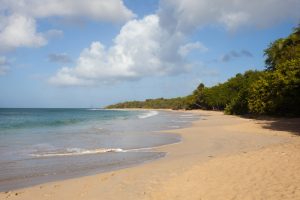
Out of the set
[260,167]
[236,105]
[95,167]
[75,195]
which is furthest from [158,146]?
[236,105]

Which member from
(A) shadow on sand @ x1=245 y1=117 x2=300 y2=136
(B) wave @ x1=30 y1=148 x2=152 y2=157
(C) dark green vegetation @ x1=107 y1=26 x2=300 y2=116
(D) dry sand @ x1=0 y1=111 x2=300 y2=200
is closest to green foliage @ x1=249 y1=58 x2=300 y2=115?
(C) dark green vegetation @ x1=107 y1=26 x2=300 y2=116

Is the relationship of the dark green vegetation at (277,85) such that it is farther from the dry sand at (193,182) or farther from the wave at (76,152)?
the dry sand at (193,182)

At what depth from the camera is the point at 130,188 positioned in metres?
9.02

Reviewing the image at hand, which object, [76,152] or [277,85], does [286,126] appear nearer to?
[277,85]

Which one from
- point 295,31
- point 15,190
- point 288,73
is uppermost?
point 295,31

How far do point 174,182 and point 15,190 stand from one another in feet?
14.3

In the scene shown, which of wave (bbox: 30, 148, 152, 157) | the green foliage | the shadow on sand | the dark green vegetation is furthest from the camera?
the shadow on sand

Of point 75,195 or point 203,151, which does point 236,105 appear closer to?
point 203,151

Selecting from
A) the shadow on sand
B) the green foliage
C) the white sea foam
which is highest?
the green foliage

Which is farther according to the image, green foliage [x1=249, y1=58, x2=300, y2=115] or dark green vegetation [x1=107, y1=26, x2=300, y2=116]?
dark green vegetation [x1=107, y1=26, x2=300, y2=116]

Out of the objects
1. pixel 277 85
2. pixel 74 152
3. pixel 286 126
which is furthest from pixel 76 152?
pixel 286 126

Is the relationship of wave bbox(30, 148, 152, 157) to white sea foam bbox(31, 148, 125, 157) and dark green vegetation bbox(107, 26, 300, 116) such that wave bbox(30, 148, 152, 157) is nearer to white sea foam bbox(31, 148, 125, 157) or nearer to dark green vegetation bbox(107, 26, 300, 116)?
white sea foam bbox(31, 148, 125, 157)

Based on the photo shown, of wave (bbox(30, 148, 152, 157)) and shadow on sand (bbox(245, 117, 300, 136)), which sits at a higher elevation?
shadow on sand (bbox(245, 117, 300, 136))

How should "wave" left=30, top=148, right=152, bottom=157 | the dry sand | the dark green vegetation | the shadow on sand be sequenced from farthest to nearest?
1. the shadow on sand
2. the dark green vegetation
3. "wave" left=30, top=148, right=152, bottom=157
4. the dry sand
